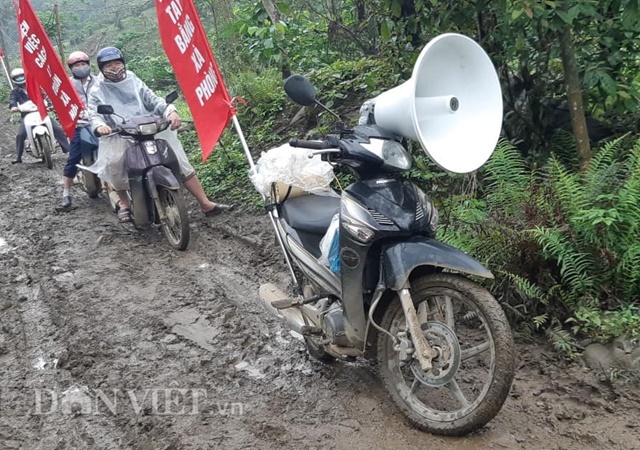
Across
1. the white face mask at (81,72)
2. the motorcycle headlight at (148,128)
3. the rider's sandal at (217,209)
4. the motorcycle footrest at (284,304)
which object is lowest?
the motorcycle footrest at (284,304)

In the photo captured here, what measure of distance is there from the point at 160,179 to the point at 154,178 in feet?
0.31

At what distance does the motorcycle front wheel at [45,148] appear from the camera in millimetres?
9773

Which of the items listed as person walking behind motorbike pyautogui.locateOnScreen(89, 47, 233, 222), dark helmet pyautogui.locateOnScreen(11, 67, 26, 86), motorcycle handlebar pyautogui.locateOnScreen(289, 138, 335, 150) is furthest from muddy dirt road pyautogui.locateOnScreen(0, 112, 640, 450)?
dark helmet pyautogui.locateOnScreen(11, 67, 26, 86)

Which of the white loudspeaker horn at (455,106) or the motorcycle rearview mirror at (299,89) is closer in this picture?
the white loudspeaker horn at (455,106)

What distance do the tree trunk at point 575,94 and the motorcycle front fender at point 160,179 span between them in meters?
3.44

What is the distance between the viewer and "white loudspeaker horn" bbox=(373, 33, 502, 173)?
2635 millimetres

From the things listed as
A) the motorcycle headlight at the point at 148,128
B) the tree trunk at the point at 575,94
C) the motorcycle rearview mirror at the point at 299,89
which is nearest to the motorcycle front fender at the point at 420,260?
the motorcycle rearview mirror at the point at 299,89

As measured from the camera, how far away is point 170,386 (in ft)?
11.6

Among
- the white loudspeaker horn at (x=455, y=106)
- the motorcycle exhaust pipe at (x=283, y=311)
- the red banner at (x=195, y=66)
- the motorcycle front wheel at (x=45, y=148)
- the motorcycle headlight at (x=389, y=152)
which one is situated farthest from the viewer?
the motorcycle front wheel at (x=45, y=148)

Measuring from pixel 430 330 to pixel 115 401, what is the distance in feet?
5.98

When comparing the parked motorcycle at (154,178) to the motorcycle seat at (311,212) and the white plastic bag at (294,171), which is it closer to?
the white plastic bag at (294,171)

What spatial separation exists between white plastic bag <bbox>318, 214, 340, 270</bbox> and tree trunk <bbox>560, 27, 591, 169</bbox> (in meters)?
1.97

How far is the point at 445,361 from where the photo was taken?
111 inches

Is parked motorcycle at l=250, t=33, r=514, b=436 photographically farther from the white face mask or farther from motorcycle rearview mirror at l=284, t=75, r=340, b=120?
the white face mask
